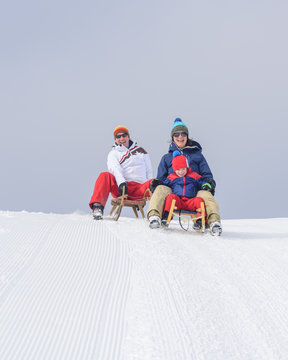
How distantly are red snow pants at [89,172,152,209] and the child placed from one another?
96 centimetres

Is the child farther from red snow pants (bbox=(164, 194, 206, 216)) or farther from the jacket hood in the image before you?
the jacket hood

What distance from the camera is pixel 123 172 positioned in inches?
233

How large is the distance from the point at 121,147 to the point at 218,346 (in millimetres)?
4391

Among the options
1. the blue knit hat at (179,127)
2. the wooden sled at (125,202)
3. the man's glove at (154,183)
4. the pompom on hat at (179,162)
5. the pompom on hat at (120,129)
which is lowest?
the wooden sled at (125,202)

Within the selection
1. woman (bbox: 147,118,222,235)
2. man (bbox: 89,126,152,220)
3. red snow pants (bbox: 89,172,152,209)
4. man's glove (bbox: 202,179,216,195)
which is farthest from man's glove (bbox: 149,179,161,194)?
red snow pants (bbox: 89,172,152,209)

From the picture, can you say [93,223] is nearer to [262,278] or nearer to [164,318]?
[262,278]

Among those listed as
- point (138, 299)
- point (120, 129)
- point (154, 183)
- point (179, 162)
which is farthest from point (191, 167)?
point (138, 299)

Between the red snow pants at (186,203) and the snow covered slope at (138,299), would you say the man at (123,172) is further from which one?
the snow covered slope at (138,299)

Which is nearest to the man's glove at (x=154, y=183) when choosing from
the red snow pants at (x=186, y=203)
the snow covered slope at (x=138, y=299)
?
the red snow pants at (x=186, y=203)

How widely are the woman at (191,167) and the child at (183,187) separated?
0.23 feet

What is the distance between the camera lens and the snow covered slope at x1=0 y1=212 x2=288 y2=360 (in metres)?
1.83

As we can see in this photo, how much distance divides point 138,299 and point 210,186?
2.69 metres

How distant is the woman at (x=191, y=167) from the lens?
4.42 meters

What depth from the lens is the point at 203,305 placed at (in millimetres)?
2254
